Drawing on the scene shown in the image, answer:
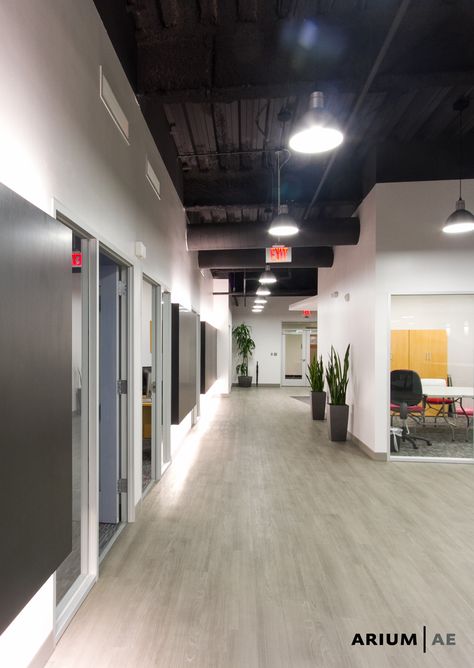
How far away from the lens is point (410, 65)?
2.60 metres

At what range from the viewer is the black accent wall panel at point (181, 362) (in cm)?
435

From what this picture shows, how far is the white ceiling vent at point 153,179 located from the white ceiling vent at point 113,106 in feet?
2.00

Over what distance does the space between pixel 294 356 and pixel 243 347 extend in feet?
6.42

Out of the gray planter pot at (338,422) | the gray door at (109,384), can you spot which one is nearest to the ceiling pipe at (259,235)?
the gray planter pot at (338,422)

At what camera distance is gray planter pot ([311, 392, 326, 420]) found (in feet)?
23.9

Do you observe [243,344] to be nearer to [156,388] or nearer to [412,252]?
[412,252]

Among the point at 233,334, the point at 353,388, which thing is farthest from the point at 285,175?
the point at 233,334

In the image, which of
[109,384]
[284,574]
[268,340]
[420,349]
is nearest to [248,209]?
[420,349]

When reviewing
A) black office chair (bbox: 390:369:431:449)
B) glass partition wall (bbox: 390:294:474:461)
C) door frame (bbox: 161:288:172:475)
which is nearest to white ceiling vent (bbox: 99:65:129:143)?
door frame (bbox: 161:288:172:475)

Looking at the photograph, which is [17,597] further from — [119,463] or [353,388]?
[353,388]

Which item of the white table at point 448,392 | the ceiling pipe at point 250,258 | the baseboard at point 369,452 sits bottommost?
the baseboard at point 369,452

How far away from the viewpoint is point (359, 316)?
17.6 feet

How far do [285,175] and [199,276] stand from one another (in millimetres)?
2725

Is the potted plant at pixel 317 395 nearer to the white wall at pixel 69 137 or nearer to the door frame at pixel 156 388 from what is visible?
the door frame at pixel 156 388
